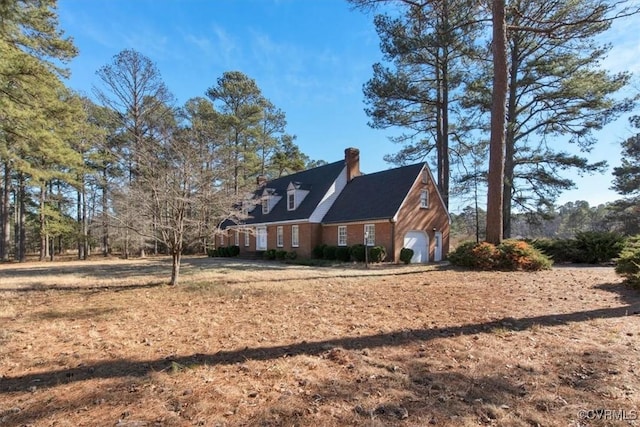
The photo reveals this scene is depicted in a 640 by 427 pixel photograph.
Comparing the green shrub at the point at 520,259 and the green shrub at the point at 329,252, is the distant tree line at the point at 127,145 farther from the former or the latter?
the green shrub at the point at 520,259

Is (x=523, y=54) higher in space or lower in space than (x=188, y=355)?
higher

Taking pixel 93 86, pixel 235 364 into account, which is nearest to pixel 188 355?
pixel 235 364

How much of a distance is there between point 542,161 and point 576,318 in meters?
22.3

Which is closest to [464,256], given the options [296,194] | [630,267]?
[630,267]

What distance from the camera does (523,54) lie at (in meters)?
23.8

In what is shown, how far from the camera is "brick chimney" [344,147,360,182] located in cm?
2502

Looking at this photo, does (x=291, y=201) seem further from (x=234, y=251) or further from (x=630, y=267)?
(x=630, y=267)

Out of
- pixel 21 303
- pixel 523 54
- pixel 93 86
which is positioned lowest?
pixel 21 303

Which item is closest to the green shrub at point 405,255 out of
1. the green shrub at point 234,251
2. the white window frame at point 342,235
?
the white window frame at point 342,235

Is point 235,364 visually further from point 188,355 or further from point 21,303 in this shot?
point 21,303

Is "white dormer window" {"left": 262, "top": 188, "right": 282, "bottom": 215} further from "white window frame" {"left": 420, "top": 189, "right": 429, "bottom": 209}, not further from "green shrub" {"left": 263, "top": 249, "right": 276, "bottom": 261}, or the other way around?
"white window frame" {"left": 420, "top": 189, "right": 429, "bottom": 209}

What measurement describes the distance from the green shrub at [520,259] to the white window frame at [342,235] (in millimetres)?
9738

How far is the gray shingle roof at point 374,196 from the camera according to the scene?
20.4 metres

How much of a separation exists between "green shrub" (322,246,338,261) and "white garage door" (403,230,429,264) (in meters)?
3.97
